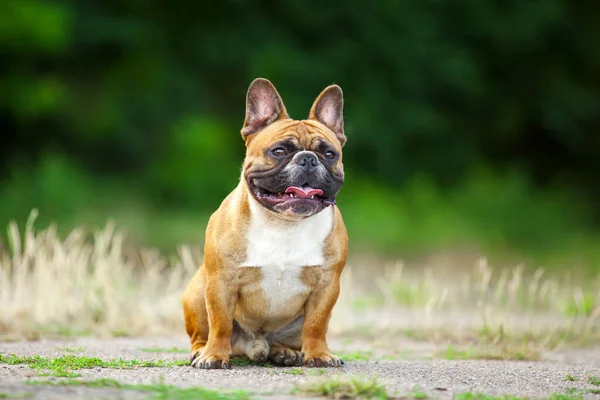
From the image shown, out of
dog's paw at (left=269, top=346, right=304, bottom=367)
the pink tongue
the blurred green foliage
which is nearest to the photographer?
the pink tongue

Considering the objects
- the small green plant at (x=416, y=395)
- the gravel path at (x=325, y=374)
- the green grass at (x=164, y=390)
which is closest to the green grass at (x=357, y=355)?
the gravel path at (x=325, y=374)

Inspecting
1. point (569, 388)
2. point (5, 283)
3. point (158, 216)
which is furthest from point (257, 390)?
point (158, 216)

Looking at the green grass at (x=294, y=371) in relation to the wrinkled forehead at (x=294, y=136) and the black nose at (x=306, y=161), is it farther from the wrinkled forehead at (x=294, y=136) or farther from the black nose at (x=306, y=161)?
the wrinkled forehead at (x=294, y=136)

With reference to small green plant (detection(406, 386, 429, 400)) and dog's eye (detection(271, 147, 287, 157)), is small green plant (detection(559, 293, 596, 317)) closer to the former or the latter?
dog's eye (detection(271, 147, 287, 157))

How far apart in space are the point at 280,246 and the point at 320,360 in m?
0.73

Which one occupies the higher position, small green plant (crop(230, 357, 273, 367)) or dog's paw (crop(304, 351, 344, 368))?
dog's paw (crop(304, 351, 344, 368))

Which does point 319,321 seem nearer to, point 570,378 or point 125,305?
point 570,378

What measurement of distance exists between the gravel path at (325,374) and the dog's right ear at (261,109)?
1544 mm

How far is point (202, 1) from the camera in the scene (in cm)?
2208

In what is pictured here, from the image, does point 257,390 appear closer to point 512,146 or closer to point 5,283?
point 5,283

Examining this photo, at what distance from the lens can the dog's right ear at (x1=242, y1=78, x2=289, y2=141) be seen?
20.0ft

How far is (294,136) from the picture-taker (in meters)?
5.75

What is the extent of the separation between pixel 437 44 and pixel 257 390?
1961 centimetres

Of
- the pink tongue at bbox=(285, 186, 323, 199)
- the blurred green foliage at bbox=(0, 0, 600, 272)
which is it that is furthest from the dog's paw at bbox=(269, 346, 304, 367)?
the blurred green foliage at bbox=(0, 0, 600, 272)
